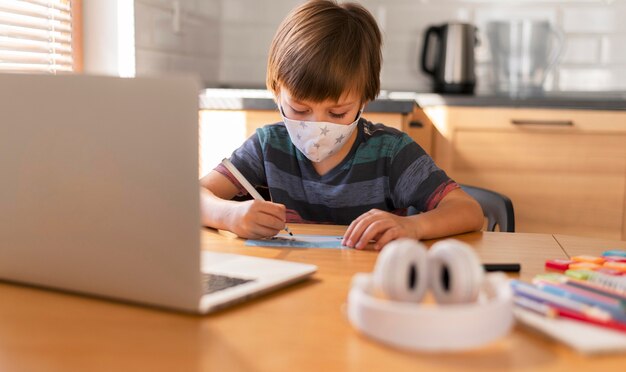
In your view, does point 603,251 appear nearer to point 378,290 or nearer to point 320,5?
point 378,290

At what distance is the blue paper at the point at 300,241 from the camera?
3.75 feet

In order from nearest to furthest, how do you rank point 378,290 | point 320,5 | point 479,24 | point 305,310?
point 378,290 → point 305,310 → point 320,5 → point 479,24

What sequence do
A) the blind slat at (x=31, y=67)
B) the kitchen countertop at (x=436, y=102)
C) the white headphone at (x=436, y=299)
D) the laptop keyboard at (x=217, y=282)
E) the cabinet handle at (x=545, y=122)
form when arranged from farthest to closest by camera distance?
the cabinet handle at (x=545, y=122) → the kitchen countertop at (x=436, y=102) → the blind slat at (x=31, y=67) → the laptop keyboard at (x=217, y=282) → the white headphone at (x=436, y=299)

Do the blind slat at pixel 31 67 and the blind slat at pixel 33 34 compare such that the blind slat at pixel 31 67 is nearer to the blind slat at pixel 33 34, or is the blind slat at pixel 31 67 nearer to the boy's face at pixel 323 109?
the blind slat at pixel 33 34

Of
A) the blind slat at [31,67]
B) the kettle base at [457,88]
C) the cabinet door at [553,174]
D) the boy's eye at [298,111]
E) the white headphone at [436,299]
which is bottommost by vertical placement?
the cabinet door at [553,174]

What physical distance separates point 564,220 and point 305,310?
2.08m

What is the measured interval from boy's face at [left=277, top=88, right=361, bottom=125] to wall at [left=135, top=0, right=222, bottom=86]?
103cm

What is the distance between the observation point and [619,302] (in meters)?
0.76

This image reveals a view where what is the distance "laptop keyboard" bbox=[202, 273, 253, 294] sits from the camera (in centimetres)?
82

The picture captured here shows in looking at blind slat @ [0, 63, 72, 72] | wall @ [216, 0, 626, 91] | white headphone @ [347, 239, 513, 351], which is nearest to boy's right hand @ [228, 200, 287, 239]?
white headphone @ [347, 239, 513, 351]

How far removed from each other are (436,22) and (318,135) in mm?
1873

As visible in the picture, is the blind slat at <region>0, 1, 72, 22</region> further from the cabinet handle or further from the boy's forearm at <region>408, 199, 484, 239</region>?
the cabinet handle

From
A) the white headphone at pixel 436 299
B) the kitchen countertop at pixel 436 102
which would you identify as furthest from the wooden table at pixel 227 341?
the kitchen countertop at pixel 436 102

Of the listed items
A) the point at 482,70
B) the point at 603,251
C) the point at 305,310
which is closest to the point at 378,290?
the point at 305,310
